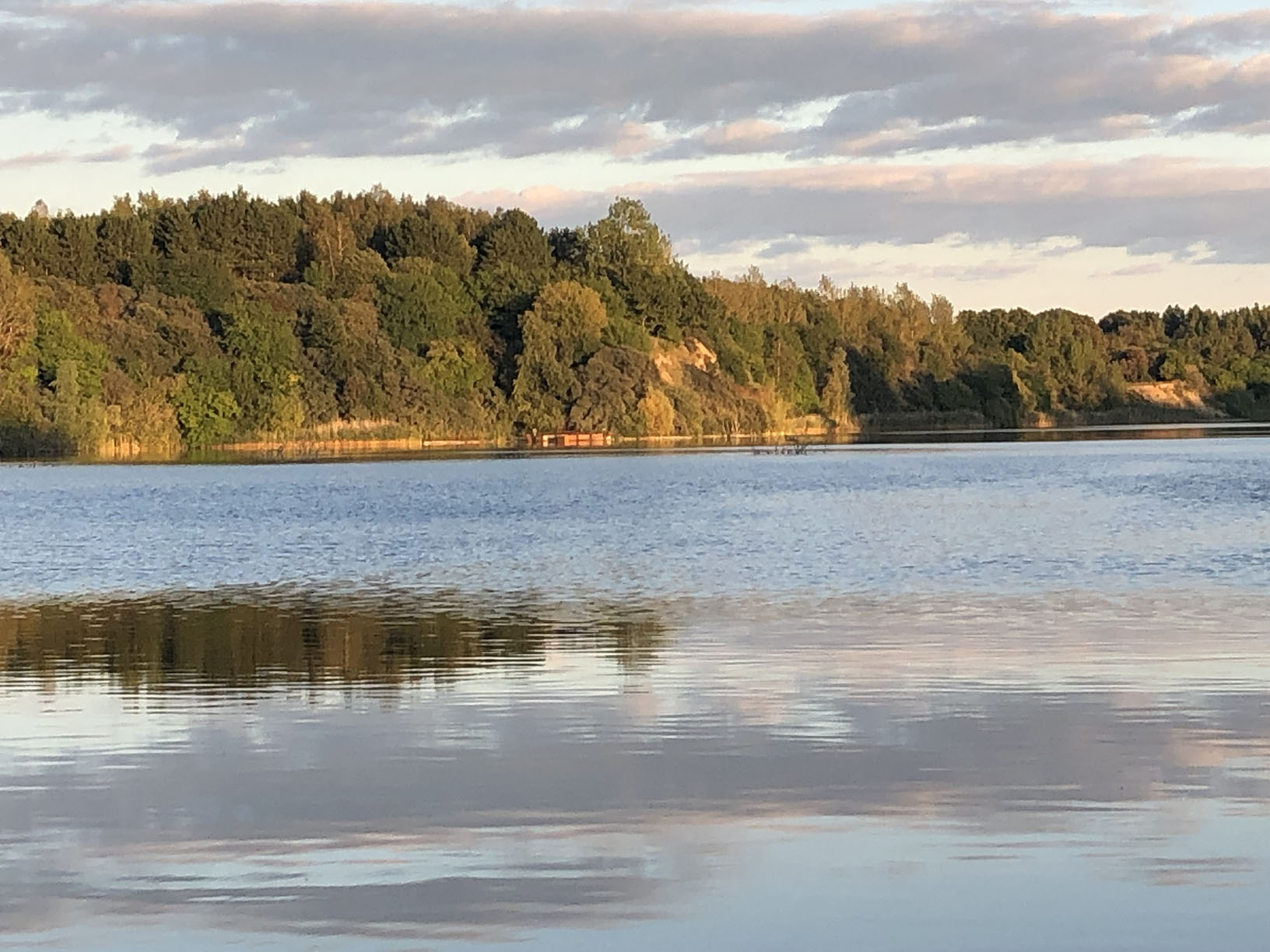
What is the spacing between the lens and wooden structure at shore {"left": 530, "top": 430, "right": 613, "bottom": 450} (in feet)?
467

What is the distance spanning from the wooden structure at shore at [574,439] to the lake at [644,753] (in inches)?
4317

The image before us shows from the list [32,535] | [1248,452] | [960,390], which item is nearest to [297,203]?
[960,390]

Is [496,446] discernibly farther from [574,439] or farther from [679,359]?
[679,359]

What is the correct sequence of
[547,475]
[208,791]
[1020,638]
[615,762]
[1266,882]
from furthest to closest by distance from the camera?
[547,475]
[1020,638]
[615,762]
[208,791]
[1266,882]

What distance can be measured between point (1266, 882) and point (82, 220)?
5890 inches

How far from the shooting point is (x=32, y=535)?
4088 cm

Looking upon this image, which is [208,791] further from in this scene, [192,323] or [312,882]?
[192,323]

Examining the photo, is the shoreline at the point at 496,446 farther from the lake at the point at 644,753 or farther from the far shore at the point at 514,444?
the lake at the point at 644,753

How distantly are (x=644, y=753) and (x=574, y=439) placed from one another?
131 m

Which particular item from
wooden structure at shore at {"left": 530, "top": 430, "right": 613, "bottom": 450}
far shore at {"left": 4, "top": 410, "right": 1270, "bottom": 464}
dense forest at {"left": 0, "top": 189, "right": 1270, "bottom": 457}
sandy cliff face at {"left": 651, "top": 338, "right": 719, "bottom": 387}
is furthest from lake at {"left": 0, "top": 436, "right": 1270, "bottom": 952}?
sandy cliff face at {"left": 651, "top": 338, "right": 719, "bottom": 387}

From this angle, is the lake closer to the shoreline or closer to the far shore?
the shoreline

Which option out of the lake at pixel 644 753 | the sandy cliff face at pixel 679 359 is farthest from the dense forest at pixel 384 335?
the lake at pixel 644 753

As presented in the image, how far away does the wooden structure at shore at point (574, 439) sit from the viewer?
142375 mm

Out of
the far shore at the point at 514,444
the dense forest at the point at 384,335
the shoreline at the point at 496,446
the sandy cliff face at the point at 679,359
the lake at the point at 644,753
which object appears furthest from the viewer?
the sandy cliff face at the point at 679,359
